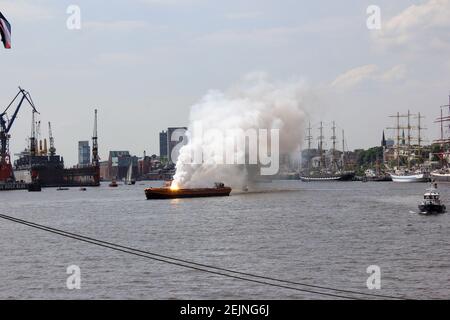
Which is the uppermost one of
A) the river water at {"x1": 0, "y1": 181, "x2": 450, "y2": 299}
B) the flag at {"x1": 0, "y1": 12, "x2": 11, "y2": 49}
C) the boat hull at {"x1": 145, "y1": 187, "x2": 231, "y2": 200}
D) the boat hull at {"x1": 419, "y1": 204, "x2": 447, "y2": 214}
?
the flag at {"x1": 0, "y1": 12, "x2": 11, "y2": 49}

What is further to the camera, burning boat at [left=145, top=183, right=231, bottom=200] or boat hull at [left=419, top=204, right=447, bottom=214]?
burning boat at [left=145, top=183, right=231, bottom=200]

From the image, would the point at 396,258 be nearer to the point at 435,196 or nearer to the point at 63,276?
the point at 63,276

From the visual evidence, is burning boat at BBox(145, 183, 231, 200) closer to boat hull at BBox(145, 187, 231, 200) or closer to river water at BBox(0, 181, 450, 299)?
boat hull at BBox(145, 187, 231, 200)

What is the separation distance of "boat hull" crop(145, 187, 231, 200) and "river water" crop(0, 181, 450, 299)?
32105mm

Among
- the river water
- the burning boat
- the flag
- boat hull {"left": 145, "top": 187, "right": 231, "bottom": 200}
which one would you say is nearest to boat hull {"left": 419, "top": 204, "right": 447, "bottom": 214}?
the river water

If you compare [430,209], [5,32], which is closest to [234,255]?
[5,32]

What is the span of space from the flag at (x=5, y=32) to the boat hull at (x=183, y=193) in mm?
98287

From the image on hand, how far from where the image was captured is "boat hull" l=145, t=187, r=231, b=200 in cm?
11269

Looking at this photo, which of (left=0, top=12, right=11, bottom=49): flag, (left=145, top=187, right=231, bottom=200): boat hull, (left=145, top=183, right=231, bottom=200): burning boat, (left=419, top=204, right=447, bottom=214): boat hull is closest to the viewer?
(left=0, top=12, right=11, bottom=49): flag

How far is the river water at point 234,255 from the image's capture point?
3309 cm

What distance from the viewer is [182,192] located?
11356 centimetres

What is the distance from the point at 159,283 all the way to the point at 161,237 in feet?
77.4

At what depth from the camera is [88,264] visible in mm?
42094
